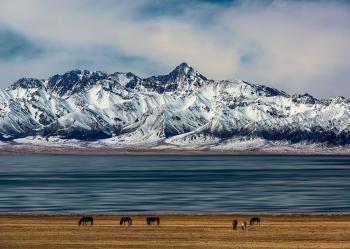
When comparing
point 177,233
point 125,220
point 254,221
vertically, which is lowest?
point 177,233

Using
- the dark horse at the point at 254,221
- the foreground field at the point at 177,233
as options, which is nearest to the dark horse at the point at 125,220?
the foreground field at the point at 177,233

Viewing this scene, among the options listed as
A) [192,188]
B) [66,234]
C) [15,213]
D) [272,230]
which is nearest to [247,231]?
[272,230]

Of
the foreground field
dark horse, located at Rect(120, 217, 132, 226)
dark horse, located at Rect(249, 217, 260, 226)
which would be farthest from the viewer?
dark horse, located at Rect(120, 217, 132, 226)

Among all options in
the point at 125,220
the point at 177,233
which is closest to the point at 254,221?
the point at 177,233

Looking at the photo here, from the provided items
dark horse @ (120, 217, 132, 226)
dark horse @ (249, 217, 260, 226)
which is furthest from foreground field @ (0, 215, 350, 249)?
dark horse @ (120, 217, 132, 226)

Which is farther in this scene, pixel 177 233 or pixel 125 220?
pixel 125 220

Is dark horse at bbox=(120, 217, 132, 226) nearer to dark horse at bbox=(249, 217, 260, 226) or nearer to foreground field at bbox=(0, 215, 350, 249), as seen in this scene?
foreground field at bbox=(0, 215, 350, 249)

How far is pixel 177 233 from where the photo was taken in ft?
198

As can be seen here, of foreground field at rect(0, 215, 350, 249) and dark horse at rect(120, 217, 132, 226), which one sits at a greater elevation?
dark horse at rect(120, 217, 132, 226)

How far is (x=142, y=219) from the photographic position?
76188mm

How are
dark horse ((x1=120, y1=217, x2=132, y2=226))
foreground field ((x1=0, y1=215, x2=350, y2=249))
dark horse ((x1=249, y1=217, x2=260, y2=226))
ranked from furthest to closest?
dark horse ((x1=120, y1=217, x2=132, y2=226)) < dark horse ((x1=249, y1=217, x2=260, y2=226)) < foreground field ((x1=0, y1=215, x2=350, y2=249))

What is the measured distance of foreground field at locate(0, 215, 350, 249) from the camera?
53.0m

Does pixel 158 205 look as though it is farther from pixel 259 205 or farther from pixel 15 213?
pixel 15 213

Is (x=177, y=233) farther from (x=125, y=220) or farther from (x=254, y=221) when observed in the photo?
(x=254, y=221)
